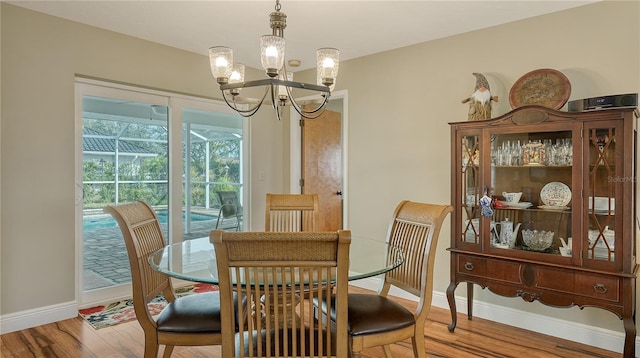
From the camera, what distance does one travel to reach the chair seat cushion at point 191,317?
1.78 metres

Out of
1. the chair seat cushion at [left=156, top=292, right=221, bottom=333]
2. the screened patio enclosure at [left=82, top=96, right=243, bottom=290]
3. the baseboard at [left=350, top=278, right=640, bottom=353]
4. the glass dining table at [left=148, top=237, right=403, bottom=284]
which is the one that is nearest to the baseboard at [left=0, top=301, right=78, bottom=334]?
the screened patio enclosure at [left=82, top=96, right=243, bottom=290]

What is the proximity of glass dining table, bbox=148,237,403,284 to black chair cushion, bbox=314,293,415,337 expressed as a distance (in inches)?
8.2

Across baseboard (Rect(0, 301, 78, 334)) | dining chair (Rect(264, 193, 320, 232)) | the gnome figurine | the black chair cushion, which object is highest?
the gnome figurine

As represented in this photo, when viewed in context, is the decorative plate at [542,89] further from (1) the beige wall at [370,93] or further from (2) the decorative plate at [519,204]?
(2) the decorative plate at [519,204]

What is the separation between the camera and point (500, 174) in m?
2.85

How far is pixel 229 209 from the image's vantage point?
438 centimetres

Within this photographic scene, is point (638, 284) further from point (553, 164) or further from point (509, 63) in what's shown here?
point (509, 63)

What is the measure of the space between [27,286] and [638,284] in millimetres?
4296

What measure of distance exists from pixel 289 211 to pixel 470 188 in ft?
4.55

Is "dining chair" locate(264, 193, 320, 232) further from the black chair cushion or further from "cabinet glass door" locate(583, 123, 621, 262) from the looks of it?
"cabinet glass door" locate(583, 123, 621, 262)

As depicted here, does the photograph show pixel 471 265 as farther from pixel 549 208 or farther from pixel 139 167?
pixel 139 167

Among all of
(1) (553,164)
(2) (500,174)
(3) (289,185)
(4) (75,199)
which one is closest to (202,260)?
(4) (75,199)

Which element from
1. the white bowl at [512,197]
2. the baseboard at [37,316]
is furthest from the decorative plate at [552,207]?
the baseboard at [37,316]

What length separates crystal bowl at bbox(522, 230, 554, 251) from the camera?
2.66 metres
